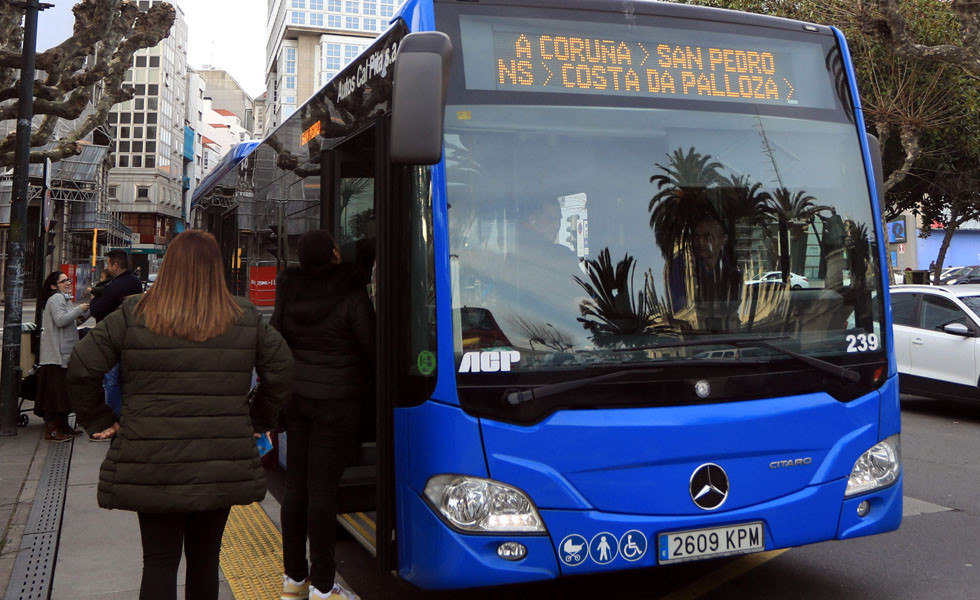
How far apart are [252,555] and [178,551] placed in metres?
2.00

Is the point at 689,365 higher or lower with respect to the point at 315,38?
lower

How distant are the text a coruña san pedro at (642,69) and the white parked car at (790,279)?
0.80 metres

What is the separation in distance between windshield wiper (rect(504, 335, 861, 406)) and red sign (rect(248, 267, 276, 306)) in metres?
2.90

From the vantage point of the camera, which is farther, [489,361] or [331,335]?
[331,335]

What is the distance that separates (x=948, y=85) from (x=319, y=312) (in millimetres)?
18078

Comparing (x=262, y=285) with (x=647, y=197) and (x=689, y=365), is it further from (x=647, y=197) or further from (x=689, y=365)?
(x=689, y=365)

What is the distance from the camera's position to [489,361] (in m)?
3.63

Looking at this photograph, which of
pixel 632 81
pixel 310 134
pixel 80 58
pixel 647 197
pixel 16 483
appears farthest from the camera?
pixel 80 58

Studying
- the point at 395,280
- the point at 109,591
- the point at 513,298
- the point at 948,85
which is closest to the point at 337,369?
the point at 395,280

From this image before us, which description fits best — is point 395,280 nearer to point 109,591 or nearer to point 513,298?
point 513,298

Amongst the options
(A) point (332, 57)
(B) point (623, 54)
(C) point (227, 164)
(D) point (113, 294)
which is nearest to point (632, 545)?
(B) point (623, 54)

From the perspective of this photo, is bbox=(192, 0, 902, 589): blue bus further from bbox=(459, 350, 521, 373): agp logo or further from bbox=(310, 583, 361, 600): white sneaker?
bbox=(310, 583, 361, 600): white sneaker

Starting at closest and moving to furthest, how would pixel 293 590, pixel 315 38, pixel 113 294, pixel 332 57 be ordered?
pixel 293 590
pixel 113 294
pixel 332 57
pixel 315 38

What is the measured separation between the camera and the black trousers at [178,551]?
3268 millimetres
